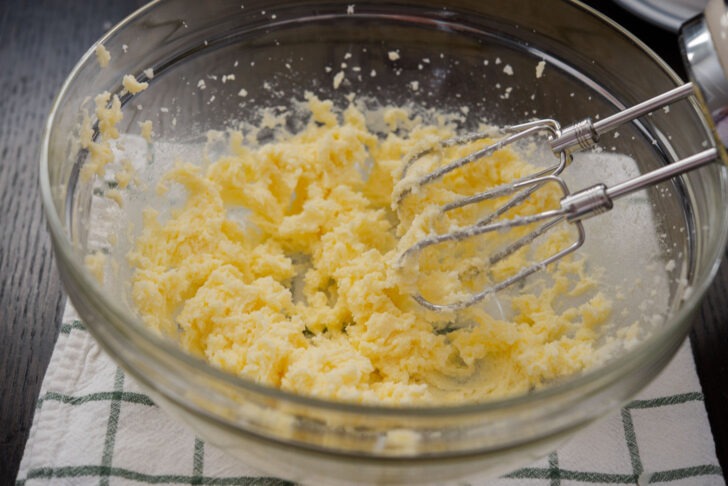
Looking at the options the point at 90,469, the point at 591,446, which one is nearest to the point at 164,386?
the point at 90,469

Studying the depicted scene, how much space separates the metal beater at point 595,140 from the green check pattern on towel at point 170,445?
0.88ft

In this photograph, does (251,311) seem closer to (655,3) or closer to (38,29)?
(38,29)

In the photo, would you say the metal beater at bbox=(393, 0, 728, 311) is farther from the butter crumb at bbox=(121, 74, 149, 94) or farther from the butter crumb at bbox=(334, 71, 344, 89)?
the butter crumb at bbox=(121, 74, 149, 94)

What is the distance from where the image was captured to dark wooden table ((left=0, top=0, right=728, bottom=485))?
1.14 m

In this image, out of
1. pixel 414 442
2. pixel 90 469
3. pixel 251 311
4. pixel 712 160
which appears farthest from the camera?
pixel 251 311

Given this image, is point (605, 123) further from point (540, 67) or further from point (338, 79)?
point (338, 79)

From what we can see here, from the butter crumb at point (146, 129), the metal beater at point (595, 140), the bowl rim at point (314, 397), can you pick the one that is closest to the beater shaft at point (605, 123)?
the metal beater at point (595, 140)

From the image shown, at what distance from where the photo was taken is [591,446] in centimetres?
107

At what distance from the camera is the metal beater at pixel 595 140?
0.92 m

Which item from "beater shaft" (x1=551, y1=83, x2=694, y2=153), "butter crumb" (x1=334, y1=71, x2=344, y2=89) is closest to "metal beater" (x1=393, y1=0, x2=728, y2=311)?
"beater shaft" (x1=551, y1=83, x2=694, y2=153)

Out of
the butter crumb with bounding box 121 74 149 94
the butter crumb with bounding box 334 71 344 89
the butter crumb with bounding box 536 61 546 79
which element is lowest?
the butter crumb with bounding box 121 74 149 94

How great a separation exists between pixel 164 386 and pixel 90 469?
272mm

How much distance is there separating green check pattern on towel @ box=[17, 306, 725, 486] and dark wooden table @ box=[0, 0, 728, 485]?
0.07 m

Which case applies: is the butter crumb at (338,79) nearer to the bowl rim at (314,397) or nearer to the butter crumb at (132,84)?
the butter crumb at (132,84)
